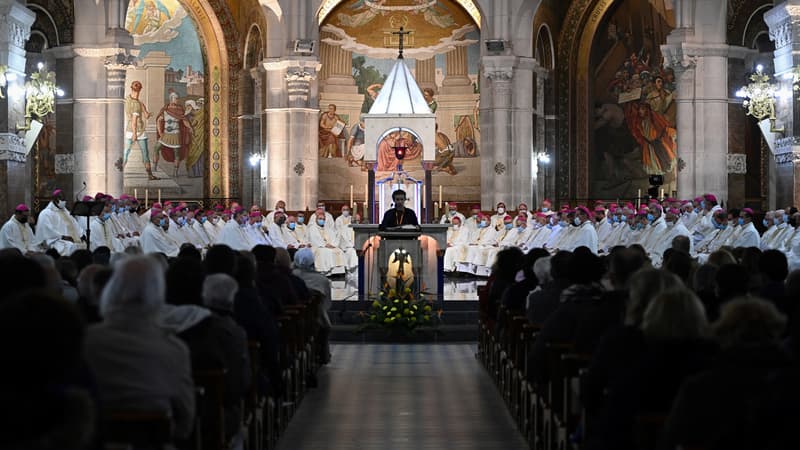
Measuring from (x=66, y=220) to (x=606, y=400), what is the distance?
578 inches

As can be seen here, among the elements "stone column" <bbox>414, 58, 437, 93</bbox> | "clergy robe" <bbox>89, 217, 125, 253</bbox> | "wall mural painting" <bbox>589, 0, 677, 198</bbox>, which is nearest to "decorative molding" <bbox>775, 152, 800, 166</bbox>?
"wall mural painting" <bbox>589, 0, 677, 198</bbox>

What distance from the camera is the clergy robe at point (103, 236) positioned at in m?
19.5

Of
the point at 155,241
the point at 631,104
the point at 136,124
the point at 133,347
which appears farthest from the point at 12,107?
the point at 631,104

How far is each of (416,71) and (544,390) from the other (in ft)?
83.1

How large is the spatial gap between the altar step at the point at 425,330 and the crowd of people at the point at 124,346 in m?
7.98

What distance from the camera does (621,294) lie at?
7.46m

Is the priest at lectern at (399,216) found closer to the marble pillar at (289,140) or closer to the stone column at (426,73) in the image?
the marble pillar at (289,140)

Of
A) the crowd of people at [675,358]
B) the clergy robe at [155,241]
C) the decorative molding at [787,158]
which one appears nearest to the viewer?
the crowd of people at [675,358]

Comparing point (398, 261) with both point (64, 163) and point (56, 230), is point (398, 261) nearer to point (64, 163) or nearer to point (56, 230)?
point (56, 230)

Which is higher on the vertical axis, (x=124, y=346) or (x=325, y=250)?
(x=124, y=346)

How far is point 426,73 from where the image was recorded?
3356 centimetres

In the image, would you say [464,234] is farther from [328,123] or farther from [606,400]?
[606,400]

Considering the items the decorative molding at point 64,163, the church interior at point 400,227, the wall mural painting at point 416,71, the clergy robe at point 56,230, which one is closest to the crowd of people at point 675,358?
the church interior at point 400,227

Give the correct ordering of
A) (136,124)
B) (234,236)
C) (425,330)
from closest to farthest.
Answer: (425,330)
(234,236)
(136,124)
